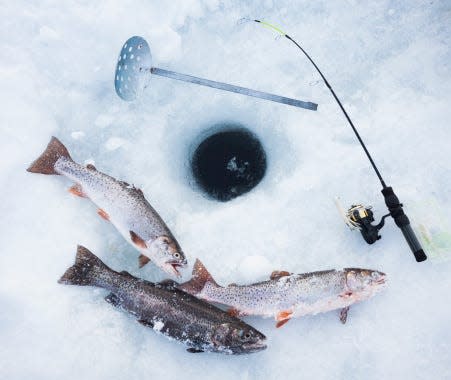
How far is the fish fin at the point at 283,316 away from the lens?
293 cm

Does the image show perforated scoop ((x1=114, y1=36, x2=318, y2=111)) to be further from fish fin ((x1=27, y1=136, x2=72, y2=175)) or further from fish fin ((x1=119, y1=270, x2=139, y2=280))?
fish fin ((x1=119, y1=270, x2=139, y2=280))

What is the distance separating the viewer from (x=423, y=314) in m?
3.02

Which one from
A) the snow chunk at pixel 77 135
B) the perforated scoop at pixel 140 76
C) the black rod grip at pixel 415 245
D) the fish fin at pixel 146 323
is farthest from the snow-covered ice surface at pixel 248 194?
the black rod grip at pixel 415 245

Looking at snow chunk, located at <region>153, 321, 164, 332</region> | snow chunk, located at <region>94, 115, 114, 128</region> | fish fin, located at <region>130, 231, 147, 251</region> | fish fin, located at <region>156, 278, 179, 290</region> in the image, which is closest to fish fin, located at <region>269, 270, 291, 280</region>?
fish fin, located at <region>156, 278, 179, 290</region>

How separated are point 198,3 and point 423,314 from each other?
3021 mm

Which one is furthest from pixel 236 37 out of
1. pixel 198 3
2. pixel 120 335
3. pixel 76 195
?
pixel 120 335

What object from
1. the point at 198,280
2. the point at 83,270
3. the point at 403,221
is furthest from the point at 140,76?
the point at 403,221

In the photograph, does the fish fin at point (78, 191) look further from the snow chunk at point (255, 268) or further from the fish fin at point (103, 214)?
the snow chunk at point (255, 268)

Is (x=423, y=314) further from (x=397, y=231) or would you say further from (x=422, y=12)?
(x=422, y=12)

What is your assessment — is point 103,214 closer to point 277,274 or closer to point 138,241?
point 138,241

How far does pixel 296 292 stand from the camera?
2.93m

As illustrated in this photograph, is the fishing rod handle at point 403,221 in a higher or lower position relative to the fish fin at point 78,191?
higher

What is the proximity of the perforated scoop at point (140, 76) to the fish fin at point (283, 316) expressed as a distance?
62.1 inches

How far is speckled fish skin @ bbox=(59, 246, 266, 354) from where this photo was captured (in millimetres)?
2836
